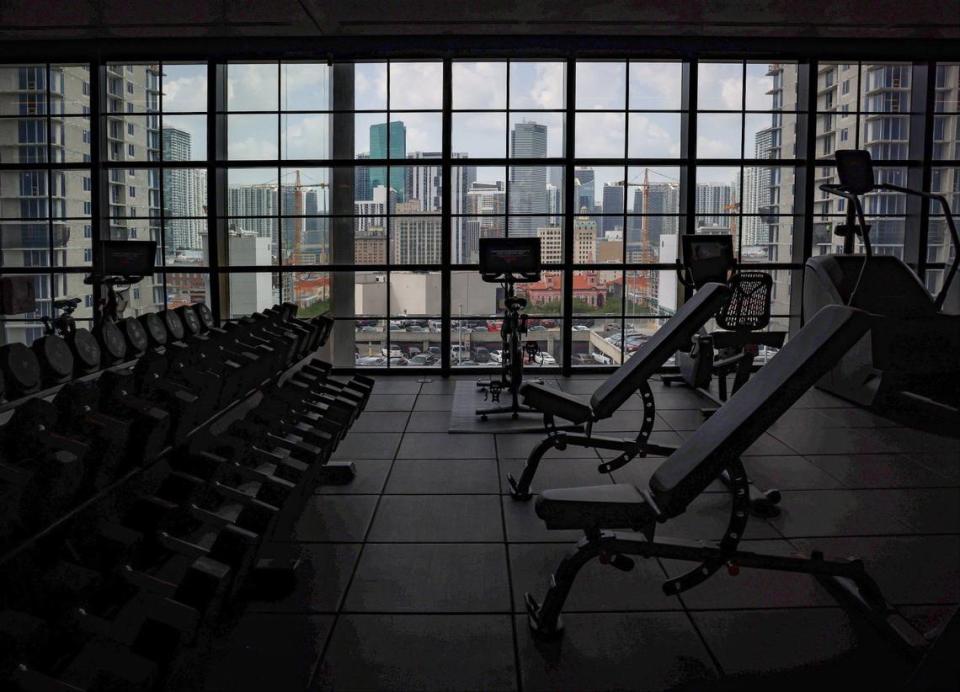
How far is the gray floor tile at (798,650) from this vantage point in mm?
1983

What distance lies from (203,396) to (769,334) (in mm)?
4059

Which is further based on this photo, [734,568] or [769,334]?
[769,334]

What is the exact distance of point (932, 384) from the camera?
140 inches

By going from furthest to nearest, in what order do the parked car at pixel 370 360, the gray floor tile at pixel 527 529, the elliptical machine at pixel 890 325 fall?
1. the parked car at pixel 370 360
2. the gray floor tile at pixel 527 529
3. the elliptical machine at pixel 890 325

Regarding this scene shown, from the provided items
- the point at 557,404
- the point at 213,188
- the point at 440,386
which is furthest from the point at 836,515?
the point at 213,188

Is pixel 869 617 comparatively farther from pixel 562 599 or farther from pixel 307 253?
pixel 307 253

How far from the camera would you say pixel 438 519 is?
3254 millimetres

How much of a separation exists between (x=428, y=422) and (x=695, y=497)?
10.1 feet

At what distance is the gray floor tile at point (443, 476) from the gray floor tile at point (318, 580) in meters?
0.74

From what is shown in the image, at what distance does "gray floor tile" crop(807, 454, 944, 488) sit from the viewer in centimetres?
371

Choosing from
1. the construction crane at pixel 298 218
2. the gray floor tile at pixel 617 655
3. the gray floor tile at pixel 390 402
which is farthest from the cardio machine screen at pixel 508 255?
the gray floor tile at pixel 617 655

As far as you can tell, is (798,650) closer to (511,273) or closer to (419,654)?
(419,654)

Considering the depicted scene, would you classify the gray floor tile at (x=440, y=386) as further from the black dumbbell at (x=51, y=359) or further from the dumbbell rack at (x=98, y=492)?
the black dumbbell at (x=51, y=359)

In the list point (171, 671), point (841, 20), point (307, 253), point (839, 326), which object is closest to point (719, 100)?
point (841, 20)
